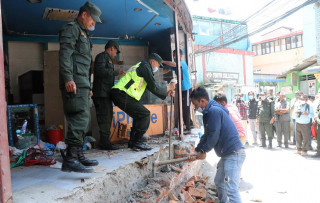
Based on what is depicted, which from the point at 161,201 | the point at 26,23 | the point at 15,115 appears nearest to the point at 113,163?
the point at 161,201

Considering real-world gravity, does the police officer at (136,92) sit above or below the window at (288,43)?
below

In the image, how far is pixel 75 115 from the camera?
8.50 feet

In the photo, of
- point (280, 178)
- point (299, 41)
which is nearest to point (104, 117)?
point (280, 178)

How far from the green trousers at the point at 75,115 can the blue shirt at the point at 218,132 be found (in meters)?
1.51

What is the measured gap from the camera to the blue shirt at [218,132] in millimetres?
3096

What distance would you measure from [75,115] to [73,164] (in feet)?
1.68

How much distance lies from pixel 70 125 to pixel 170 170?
2055 millimetres

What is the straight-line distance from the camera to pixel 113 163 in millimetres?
3041

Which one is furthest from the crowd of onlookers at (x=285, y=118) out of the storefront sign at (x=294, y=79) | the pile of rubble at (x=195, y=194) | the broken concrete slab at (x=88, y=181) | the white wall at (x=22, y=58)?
the white wall at (x=22, y=58)

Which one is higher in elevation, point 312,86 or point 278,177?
point 312,86

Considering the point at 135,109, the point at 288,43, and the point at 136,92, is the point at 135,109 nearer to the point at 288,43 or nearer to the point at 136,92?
the point at 136,92

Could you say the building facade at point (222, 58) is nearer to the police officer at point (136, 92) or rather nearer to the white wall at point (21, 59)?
the white wall at point (21, 59)

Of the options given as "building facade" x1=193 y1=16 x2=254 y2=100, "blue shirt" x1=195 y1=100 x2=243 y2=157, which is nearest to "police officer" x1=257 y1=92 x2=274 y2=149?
"blue shirt" x1=195 y1=100 x2=243 y2=157

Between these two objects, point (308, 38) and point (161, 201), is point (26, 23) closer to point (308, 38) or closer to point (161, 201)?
point (161, 201)
